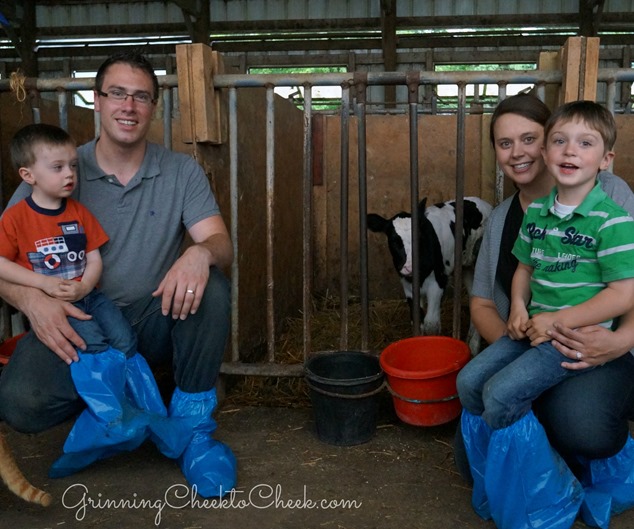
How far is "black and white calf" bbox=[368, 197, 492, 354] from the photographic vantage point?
4227 millimetres

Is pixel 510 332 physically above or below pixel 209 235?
below

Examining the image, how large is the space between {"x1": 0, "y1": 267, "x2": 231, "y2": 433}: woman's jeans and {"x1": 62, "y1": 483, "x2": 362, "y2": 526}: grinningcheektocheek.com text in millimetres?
289

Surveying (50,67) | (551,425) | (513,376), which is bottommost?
(551,425)

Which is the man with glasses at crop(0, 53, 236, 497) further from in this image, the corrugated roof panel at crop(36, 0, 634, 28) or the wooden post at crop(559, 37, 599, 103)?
the corrugated roof panel at crop(36, 0, 634, 28)

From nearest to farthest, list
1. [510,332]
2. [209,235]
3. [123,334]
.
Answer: [510,332] → [123,334] → [209,235]

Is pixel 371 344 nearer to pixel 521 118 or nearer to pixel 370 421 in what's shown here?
pixel 370 421

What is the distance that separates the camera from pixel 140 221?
2.60 m

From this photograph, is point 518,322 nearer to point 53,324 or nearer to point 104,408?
point 104,408

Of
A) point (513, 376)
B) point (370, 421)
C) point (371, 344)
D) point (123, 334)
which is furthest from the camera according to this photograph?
point (371, 344)

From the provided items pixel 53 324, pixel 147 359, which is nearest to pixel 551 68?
pixel 147 359

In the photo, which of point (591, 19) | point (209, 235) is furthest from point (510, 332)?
point (591, 19)

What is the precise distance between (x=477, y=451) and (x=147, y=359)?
4.32 ft

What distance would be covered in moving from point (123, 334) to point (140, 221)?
476 millimetres

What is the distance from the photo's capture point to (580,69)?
277cm
